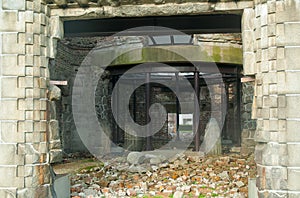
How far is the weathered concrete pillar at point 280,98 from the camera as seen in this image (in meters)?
4.11

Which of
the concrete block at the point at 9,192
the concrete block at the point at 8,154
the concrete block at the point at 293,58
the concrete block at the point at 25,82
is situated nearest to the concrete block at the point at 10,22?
the concrete block at the point at 25,82

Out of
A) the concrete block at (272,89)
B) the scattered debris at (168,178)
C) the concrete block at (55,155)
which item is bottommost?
the scattered debris at (168,178)

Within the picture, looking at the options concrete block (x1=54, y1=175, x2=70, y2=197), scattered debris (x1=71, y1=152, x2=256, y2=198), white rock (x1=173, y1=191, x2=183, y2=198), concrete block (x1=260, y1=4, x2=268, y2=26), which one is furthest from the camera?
scattered debris (x1=71, y1=152, x2=256, y2=198)

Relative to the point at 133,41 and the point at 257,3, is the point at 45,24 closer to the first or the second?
the point at 257,3

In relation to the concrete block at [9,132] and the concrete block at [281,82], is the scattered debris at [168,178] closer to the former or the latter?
the concrete block at [9,132]

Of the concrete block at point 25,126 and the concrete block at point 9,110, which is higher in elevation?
the concrete block at point 9,110

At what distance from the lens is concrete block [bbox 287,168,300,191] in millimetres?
4094

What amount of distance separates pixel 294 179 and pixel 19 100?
356cm

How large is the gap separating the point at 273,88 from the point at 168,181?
13.7 feet

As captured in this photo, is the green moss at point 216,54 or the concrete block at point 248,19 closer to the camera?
the concrete block at point 248,19

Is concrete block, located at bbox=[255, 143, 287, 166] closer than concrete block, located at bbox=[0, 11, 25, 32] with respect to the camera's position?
Yes

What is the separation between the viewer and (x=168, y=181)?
7.73m

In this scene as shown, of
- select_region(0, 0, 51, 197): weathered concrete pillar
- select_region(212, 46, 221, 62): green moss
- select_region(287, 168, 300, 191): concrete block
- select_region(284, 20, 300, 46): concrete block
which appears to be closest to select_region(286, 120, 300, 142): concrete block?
select_region(287, 168, 300, 191): concrete block

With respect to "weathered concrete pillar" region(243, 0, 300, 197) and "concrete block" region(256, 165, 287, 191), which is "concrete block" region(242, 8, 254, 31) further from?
"concrete block" region(256, 165, 287, 191)
